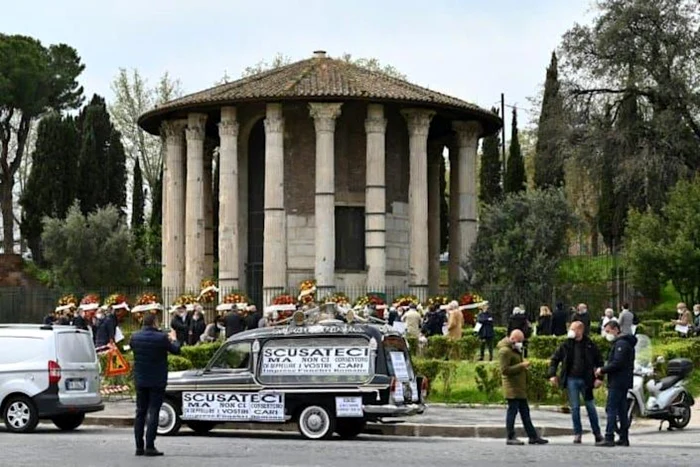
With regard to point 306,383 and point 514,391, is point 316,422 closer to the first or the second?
point 306,383

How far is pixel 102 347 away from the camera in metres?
30.2

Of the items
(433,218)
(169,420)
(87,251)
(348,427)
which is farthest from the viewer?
(87,251)

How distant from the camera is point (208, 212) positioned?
52.3 metres

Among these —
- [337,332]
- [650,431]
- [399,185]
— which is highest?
[399,185]

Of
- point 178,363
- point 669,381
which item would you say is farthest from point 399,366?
point 178,363

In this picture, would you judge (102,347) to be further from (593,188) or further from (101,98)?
(101,98)

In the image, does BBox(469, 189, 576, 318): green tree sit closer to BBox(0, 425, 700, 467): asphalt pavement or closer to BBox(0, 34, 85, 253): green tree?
BBox(0, 425, 700, 467): asphalt pavement

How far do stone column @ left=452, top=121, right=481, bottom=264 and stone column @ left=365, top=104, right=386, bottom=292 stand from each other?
485 cm

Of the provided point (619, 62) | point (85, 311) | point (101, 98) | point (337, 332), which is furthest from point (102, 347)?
point (101, 98)

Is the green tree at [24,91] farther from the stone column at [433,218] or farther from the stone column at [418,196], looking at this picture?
the stone column at [418,196]

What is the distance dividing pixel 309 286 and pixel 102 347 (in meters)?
14.4

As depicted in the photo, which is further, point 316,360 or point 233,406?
point 233,406

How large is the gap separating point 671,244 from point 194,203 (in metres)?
16.9

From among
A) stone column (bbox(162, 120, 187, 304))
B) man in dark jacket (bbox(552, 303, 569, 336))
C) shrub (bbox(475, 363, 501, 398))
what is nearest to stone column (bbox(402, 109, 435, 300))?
stone column (bbox(162, 120, 187, 304))
